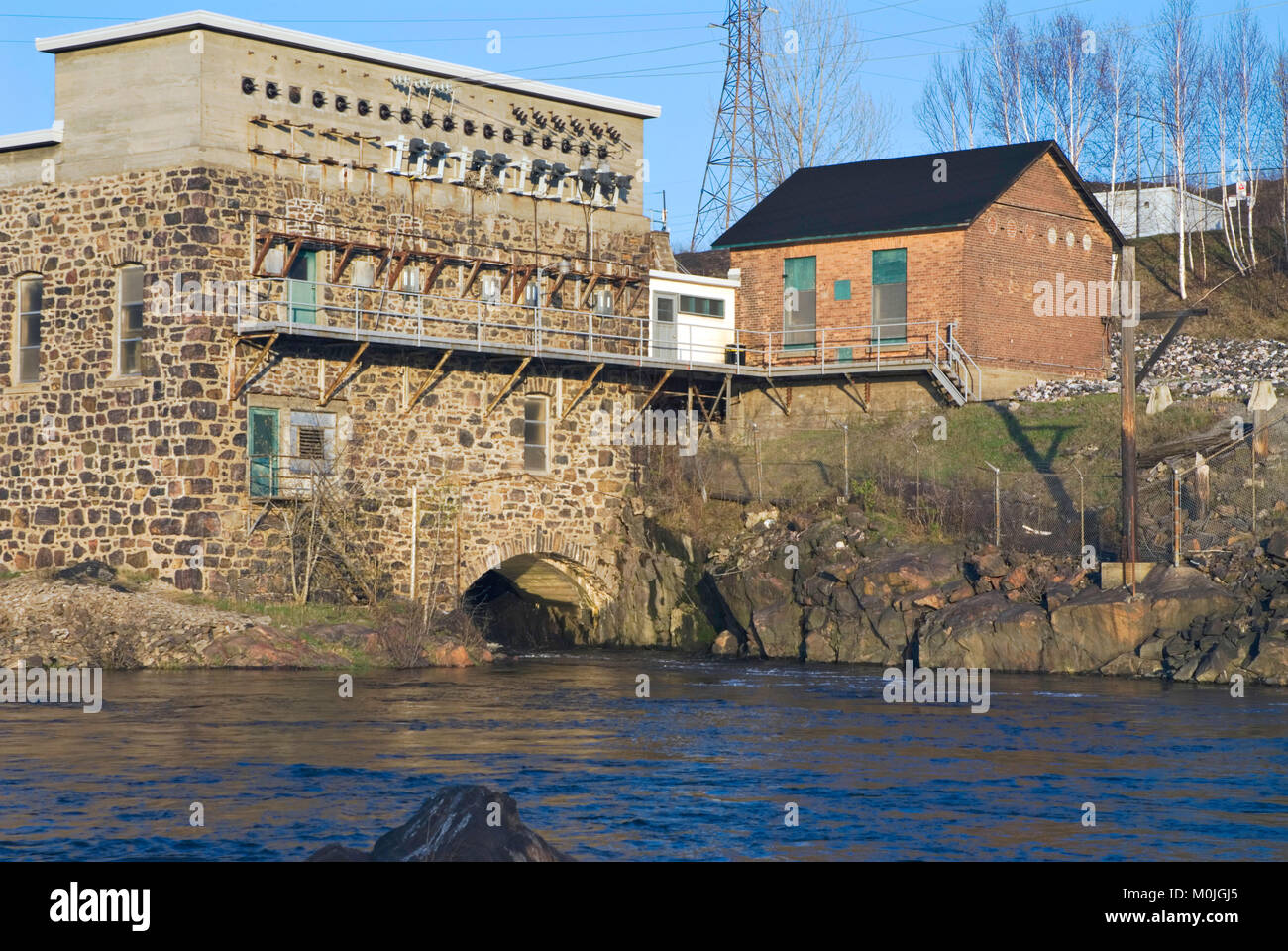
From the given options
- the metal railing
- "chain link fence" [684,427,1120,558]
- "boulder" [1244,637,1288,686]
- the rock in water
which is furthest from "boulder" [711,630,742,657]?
the rock in water

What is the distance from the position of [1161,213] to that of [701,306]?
29.1 meters

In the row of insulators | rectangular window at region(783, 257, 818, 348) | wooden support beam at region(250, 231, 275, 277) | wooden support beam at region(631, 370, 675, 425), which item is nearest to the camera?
wooden support beam at region(250, 231, 275, 277)

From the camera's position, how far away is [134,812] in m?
16.3

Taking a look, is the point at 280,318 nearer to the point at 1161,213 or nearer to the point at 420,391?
the point at 420,391

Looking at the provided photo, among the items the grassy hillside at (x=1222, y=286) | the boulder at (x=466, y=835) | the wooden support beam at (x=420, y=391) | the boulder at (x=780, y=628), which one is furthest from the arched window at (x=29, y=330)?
the grassy hillside at (x=1222, y=286)

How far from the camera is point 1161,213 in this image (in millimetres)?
65750

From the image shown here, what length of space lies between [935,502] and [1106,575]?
5.37m

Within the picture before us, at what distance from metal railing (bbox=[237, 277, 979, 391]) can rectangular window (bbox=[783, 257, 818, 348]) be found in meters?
0.06

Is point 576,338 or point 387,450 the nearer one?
point 387,450

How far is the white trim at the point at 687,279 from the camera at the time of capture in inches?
1671

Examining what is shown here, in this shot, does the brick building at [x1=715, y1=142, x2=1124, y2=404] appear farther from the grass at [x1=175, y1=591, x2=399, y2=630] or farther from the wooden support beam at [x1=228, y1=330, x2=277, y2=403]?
the grass at [x1=175, y1=591, x2=399, y2=630]

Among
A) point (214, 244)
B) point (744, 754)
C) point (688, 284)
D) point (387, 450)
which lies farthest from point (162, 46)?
point (744, 754)

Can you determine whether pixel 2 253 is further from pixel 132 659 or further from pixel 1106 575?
pixel 1106 575

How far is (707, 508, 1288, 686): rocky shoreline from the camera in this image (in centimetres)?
2928
